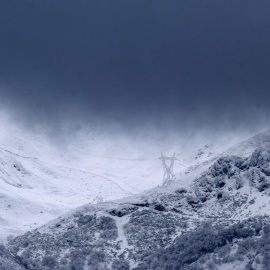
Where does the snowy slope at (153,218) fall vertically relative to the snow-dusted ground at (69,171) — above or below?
below

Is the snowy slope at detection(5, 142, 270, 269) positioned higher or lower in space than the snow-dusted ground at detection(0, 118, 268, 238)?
lower

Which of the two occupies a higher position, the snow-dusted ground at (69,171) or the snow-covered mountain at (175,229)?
the snow-dusted ground at (69,171)

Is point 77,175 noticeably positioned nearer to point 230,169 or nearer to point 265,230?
point 230,169

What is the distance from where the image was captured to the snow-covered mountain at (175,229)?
73.4ft

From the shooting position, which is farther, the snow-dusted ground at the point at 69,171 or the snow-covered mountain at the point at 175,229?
the snow-dusted ground at the point at 69,171

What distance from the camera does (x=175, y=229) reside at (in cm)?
2683

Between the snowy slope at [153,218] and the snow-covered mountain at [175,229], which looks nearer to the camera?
the snow-covered mountain at [175,229]

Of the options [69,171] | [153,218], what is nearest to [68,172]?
[69,171]

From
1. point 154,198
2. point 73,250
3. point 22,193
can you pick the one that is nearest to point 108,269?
point 73,250

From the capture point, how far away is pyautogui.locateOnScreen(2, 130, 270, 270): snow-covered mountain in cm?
2236

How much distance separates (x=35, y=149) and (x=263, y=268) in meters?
48.0

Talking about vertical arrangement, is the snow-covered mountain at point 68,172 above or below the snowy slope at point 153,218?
above

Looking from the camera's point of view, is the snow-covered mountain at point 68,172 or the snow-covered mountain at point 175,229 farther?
the snow-covered mountain at point 68,172

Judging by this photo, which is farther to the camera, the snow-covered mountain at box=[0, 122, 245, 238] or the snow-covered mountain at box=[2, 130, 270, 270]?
the snow-covered mountain at box=[0, 122, 245, 238]
